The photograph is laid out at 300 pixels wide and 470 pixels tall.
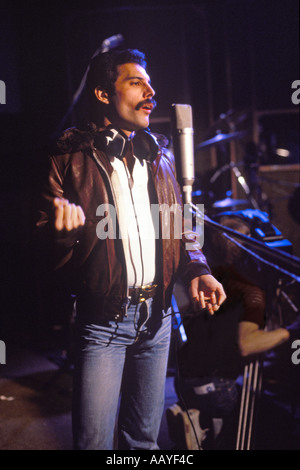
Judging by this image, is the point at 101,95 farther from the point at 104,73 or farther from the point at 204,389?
the point at 204,389

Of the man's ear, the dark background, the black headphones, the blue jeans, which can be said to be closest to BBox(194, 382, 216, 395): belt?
the blue jeans

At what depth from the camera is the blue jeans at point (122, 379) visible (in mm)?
1388

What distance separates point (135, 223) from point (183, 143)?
1.51 ft

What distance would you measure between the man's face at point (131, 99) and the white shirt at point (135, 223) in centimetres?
15

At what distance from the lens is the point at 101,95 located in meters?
1.48

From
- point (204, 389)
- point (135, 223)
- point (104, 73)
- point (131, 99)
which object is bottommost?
point (204, 389)

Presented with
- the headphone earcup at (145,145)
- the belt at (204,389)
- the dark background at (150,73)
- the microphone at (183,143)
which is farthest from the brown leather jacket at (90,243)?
the dark background at (150,73)

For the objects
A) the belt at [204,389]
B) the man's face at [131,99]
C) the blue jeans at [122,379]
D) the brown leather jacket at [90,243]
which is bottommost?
the belt at [204,389]

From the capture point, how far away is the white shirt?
1435 millimetres

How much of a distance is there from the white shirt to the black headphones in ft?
0.14

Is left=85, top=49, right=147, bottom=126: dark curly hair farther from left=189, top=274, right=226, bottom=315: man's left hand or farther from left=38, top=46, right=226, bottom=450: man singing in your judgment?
left=189, top=274, right=226, bottom=315: man's left hand

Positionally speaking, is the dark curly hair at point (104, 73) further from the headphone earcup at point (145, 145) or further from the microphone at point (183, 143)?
the microphone at point (183, 143)

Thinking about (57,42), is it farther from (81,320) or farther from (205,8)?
(81,320)

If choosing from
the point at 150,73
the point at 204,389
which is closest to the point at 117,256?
the point at 204,389
